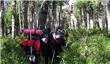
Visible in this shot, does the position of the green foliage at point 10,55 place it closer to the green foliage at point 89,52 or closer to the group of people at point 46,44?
the green foliage at point 89,52

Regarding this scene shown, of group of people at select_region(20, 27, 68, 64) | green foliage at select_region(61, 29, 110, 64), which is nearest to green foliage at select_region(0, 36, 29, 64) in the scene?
green foliage at select_region(61, 29, 110, 64)

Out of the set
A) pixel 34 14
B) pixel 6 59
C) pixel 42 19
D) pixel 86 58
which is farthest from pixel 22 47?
pixel 34 14

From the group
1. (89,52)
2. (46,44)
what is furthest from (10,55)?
(46,44)

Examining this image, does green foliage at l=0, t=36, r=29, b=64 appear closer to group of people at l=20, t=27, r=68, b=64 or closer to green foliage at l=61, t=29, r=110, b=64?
green foliage at l=61, t=29, r=110, b=64

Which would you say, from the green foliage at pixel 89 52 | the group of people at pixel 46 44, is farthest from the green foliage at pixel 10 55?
the group of people at pixel 46 44

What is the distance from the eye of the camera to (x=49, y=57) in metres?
12.2

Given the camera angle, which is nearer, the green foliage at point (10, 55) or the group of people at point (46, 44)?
the green foliage at point (10, 55)

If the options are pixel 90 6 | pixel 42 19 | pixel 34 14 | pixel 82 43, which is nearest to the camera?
pixel 82 43

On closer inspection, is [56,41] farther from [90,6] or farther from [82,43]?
[90,6]

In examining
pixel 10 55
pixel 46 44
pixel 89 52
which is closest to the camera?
pixel 10 55

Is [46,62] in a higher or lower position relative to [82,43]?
lower

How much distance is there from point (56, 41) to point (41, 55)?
829 millimetres

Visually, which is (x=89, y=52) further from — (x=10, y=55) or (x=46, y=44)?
(x=46, y=44)

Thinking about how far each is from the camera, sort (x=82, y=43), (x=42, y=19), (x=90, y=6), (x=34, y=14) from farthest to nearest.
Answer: (x=90, y=6) → (x=34, y=14) → (x=42, y=19) → (x=82, y=43)
